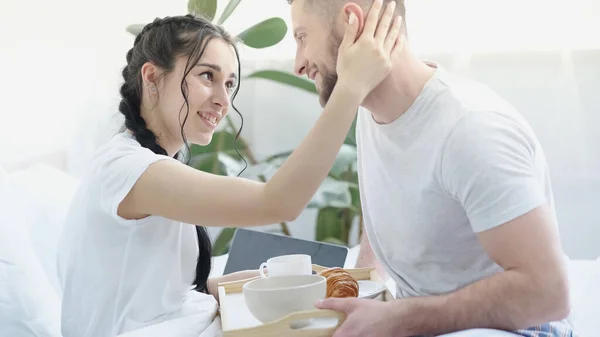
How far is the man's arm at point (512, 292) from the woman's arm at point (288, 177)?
0.77ft

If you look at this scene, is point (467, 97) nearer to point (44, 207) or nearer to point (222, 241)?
point (44, 207)

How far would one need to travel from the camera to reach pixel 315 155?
3.41ft

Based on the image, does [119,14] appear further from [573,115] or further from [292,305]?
[292,305]

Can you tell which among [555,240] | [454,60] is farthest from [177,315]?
[454,60]

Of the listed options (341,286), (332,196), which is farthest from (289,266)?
(332,196)

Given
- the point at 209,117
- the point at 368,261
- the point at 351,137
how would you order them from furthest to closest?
the point at 351,137, the point at 368,261, the point at 209,117

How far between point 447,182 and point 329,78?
12.5 inches

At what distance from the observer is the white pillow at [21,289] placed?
134 cm

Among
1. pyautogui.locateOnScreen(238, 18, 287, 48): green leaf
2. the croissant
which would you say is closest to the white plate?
the croissant

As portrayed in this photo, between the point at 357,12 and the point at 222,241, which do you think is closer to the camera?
the point at 357,12

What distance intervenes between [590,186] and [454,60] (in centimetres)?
61

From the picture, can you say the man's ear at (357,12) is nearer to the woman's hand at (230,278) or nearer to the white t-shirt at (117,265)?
the white t-shirt at (117,265)

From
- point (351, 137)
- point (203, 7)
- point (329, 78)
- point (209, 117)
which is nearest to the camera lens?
point (329, 78)

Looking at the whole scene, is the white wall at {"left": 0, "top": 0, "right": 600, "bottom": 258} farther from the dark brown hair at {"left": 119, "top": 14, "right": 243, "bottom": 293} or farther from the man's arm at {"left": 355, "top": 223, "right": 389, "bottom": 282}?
the man's arm at {"left": 355, "top": 223, "right": 389, "bottom": 282}
